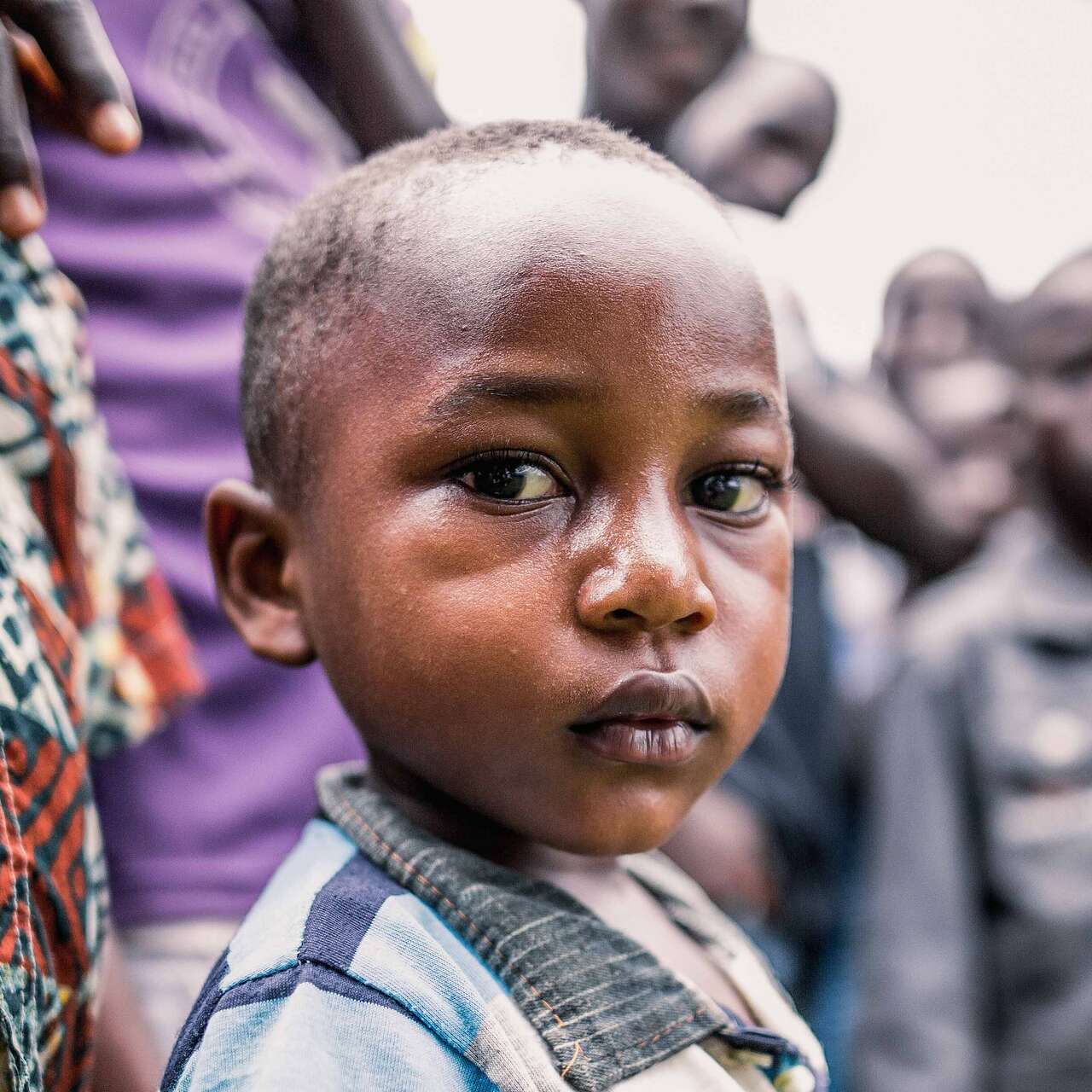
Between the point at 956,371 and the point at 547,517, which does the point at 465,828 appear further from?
the point at 956,371

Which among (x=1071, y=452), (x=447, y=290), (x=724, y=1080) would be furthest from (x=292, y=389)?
(x=1071, y=452)

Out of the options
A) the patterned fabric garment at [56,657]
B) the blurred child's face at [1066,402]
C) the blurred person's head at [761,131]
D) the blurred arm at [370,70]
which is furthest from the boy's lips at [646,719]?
the blurred child's face at [1066,402]

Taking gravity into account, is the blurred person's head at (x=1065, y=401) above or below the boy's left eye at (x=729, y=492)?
below

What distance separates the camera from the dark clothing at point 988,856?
196cm

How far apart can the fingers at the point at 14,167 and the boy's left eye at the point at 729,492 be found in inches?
20.9

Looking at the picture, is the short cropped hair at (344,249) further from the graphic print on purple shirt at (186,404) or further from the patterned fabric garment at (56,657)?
the graphic print on purple shirt at (186,404)

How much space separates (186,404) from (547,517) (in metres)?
0.65

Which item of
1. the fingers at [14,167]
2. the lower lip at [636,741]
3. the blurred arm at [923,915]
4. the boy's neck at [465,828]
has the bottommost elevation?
the blurred arm at [923,915]

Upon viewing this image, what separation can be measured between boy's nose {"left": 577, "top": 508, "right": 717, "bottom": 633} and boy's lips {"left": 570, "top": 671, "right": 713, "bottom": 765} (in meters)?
0.04

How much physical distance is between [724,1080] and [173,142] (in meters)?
1.15

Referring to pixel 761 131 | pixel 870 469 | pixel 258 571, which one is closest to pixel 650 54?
pixel 761 131

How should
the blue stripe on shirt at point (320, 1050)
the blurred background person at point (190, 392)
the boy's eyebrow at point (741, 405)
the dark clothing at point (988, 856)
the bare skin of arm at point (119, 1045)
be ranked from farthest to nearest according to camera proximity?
the dark clothing at point (988, 856)
the blurred background person at point (190, 392)
the bare skin of arm at point (119, 1045)
the boy's eyebrow at point (741, 405)
the blue stripe on shirt at point (320, 1050)

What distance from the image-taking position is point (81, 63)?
0.94m

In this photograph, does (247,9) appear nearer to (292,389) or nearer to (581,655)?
(292,389)
